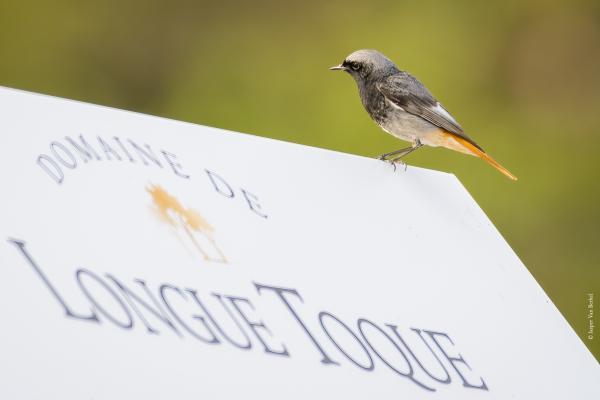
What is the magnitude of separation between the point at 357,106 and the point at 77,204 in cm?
321

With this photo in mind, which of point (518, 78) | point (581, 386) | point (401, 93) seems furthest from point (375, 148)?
point (581, 386)

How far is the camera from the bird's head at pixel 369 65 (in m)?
2.13

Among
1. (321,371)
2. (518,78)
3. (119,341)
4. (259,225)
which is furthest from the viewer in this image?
(518,78)

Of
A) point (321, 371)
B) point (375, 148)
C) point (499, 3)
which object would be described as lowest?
point (321, 371)

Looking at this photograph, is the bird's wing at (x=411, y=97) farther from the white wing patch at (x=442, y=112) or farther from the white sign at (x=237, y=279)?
the white sign at (x=237, y=279)

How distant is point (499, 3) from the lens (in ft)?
15.6

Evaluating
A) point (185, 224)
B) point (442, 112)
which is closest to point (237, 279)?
point (185, 224)

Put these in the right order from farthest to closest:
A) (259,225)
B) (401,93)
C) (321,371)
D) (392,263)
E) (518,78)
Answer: (518,78), (401,93), (392,263), (259,225), (321,371)

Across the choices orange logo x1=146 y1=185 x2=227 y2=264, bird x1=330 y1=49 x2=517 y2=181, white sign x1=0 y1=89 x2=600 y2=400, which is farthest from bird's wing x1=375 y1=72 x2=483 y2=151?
orange logo x1=146 y1=185 x2=227 y2=264

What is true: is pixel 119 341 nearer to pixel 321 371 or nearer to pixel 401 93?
pixel 321 371

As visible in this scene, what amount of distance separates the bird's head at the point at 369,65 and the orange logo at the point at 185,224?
105 cm

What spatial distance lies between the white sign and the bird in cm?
62

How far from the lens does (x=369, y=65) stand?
214 centimetres

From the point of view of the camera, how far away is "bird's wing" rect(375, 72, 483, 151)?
6.74 ft
